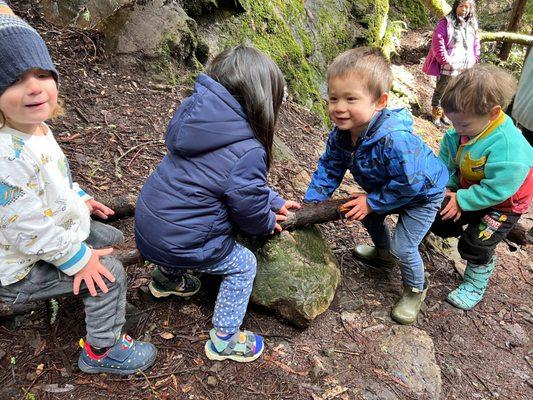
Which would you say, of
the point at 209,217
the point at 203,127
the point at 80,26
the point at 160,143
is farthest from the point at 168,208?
the point at 80,26

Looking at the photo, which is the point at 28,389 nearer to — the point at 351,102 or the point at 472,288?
the point at 351,102

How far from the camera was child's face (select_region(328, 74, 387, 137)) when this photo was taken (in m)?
2.75

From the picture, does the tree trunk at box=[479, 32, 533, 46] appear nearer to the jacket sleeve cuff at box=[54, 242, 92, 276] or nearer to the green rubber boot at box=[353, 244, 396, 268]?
the green rubber boot at box=[353, 244, 396, 268]

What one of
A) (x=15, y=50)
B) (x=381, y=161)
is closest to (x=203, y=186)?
(x=15, y=50)

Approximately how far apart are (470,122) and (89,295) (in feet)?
9.44

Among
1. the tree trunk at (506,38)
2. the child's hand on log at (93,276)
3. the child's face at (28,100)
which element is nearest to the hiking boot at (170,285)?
the child's hand on log at (93,276)

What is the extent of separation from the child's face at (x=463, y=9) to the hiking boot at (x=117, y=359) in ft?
28.6

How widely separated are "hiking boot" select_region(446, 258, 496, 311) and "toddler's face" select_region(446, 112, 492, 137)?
1297mm

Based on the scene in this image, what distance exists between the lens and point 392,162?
2803 mm

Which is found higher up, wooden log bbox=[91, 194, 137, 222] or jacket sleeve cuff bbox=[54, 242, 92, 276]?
jacket sleeve cuff bbox=[54, 242, 92, 276]

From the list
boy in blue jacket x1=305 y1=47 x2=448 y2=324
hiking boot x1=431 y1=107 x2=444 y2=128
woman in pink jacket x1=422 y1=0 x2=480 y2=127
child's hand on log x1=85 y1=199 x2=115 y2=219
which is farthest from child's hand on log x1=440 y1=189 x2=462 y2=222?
hiking boot x1=431 y1=107 x2=444 y2=128

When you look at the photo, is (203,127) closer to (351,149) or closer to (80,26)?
(351,149)

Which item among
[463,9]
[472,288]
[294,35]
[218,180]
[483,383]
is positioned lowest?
[483,383]

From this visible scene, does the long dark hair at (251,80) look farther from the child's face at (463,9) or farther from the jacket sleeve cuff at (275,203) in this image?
the child's face at (463,9)
